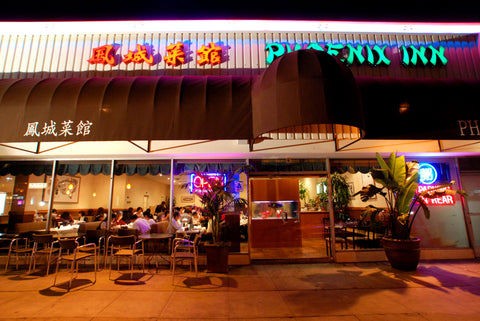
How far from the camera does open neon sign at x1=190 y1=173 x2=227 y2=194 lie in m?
7.17

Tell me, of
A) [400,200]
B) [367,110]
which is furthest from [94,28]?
[400,200]

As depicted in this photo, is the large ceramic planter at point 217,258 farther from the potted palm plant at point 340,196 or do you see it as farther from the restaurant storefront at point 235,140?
the potted palm plant at point 340,196

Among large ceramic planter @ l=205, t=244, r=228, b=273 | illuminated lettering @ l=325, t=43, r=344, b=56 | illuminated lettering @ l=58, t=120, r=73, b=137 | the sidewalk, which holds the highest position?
illuminated lettering @ l=325, t=43, r=344, b=56

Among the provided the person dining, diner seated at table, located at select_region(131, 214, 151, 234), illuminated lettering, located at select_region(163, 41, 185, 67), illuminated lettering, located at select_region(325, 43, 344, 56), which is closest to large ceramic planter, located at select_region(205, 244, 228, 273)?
diner seated at table, located at select_region(131, 214, 151, 234)

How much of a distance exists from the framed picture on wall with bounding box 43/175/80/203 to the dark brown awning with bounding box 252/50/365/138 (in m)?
7.09

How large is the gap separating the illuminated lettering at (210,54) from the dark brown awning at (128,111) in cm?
201

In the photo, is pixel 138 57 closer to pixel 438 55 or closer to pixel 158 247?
pixel 158 247

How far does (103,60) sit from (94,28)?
119 cm

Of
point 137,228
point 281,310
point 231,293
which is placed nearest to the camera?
point 281,310

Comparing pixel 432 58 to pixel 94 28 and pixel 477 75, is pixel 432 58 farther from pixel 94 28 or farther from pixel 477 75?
pixel 94 28

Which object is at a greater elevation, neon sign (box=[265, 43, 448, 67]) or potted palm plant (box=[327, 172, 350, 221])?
neon sign (box=[265, 43, 448, 67])

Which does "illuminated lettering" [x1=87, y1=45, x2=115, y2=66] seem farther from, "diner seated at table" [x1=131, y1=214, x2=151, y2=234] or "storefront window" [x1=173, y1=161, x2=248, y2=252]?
"diner seated at table" [x1=131, y1=214, x2=151, y2=234]

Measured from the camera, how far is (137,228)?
7.19 metres

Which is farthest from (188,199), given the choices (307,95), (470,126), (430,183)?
(470,126)
